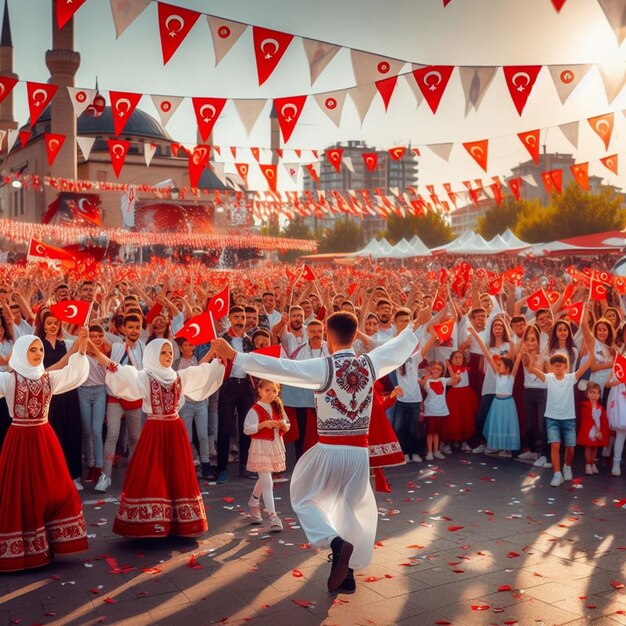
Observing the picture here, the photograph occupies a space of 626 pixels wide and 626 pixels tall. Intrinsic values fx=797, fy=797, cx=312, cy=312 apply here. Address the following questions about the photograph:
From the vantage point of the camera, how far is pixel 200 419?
876 centimetres

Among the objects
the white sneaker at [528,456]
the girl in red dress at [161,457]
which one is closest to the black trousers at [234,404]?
the girl in red dress at [161,457]

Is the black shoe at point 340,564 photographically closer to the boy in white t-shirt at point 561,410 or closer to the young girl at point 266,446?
the young girl at point 266,446

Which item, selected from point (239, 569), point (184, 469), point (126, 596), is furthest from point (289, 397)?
point (126, 596)

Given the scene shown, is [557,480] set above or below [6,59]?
below

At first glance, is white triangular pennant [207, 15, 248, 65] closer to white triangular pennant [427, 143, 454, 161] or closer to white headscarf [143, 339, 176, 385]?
white headscarf [143, 339, 176, 385]

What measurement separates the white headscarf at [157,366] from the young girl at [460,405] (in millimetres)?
4528

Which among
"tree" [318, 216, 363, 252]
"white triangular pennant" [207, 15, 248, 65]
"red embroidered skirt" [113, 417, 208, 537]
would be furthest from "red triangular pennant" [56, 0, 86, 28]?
"tree" [318, 216, 363, 252]

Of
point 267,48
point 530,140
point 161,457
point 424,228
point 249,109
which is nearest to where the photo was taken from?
point 161,457

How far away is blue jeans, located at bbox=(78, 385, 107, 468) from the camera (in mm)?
8406

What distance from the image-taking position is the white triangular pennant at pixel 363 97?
11.5 m

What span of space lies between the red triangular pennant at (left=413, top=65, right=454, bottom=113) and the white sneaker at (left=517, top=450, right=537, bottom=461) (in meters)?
4.73

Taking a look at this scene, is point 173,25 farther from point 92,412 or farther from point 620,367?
point 620,367

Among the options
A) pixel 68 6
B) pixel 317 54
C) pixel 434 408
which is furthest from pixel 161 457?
pixel 317 54

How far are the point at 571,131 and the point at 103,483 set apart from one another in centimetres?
1127
